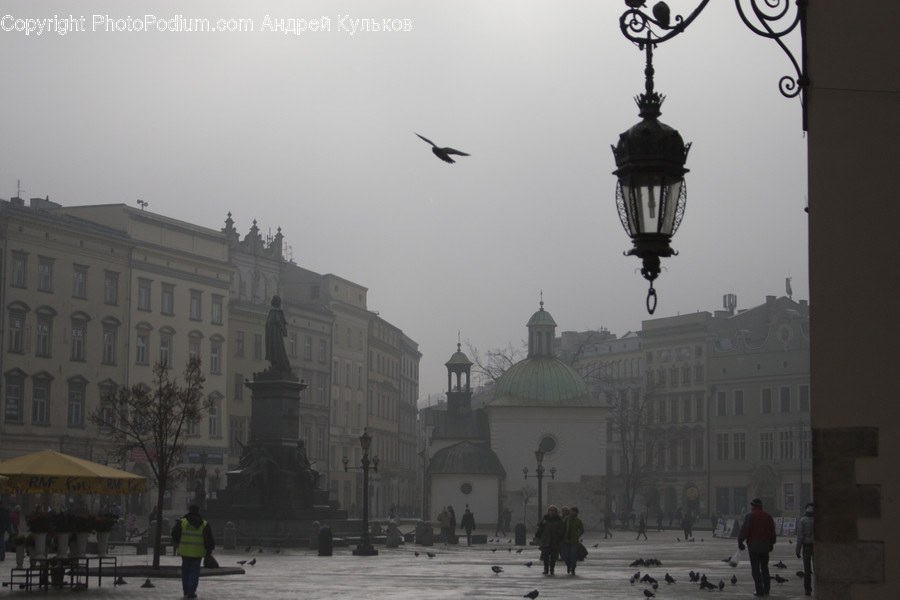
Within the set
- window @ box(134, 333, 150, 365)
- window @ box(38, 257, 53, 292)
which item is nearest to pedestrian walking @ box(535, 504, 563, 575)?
window @ box(38, 257, 53, 292)

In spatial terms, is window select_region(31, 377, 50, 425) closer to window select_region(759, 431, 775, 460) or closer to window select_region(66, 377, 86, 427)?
window select_region(66, 377, 86, 427)

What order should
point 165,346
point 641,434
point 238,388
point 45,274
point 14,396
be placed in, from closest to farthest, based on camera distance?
point 14,396
point 45,274
point 165,346
point 238,388
point 641,434

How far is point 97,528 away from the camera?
22562 mm

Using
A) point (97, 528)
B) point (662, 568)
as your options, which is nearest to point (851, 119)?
Result: point (97, 528)

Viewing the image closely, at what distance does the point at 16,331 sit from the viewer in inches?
2381

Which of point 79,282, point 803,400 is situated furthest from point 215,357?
point 803,400

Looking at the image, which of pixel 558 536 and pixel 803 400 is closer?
pixel 558 536

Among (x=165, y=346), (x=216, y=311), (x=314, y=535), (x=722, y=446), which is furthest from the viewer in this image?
(x=722, y=446)

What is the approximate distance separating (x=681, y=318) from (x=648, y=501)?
16109mm

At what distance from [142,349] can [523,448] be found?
76.0ft

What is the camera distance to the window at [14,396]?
5919 centimetres

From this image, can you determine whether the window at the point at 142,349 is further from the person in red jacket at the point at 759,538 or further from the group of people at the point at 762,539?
the person in red jacket at the point at 759,538

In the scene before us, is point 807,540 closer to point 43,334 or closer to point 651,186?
point 651,186

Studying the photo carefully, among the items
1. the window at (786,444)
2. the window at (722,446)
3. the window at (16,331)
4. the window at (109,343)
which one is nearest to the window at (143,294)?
the window at (109,343)
